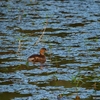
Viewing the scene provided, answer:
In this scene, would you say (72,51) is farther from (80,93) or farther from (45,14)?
(45,14)

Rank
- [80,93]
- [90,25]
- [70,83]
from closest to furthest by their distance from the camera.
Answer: [80,93]
[70,83]
[90,25]

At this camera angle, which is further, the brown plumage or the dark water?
the brown plumage

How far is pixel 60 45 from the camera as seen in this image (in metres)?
15.4

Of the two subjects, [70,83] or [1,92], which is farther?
[70,83]

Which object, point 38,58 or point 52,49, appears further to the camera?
point 52,49

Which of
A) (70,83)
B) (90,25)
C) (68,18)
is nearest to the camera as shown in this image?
(70,83)

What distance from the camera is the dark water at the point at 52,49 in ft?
36.4

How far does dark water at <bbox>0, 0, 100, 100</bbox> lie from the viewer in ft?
36.4

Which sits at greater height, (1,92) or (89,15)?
(89,15)

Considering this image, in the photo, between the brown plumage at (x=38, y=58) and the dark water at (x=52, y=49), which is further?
the brown plumage at (x=38, y=58)

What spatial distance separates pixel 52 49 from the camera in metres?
15.0

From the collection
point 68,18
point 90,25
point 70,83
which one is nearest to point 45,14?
point 68,18

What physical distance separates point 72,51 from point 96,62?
1.33 meters

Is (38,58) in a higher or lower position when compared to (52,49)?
lower
